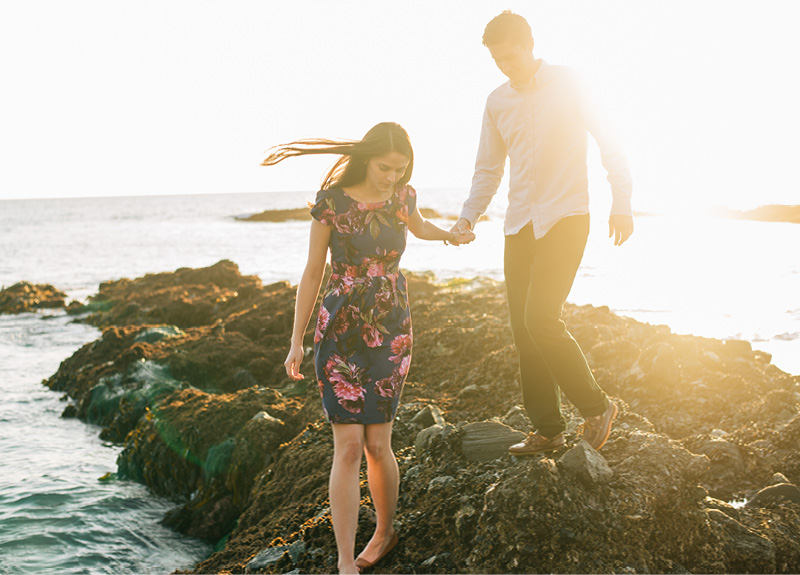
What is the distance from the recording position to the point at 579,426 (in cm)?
392

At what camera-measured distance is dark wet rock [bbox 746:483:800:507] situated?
3.58 meters

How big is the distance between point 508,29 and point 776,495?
289 centimetres

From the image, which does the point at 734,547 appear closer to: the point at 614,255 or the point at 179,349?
the point at 179,349

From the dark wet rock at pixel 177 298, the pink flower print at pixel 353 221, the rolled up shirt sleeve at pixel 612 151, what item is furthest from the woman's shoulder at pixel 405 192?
the dark wet rock at pixel 177 298

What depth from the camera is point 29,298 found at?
17.9 metres

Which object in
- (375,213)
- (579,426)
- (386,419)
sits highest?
(375,213)

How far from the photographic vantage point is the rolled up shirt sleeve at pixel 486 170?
3693 millimetres

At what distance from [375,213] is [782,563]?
2.50 m

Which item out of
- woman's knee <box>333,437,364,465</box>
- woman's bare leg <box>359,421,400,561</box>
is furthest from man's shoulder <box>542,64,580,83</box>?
woman's knee <box>333,437,364,465</box>

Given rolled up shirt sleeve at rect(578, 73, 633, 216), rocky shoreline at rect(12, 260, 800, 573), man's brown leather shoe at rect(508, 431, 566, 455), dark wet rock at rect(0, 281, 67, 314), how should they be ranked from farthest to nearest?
dark wet rock at rect(0, 281, 67, 314), man's brown leather shoe at rect(508, 431, 566, 455), rolled up shirt sleeve at rect(578, 73, 633, 216), rocky shoreline at rect(12, 260, 800, 573)

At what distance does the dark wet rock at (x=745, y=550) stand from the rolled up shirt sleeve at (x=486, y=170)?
204cm

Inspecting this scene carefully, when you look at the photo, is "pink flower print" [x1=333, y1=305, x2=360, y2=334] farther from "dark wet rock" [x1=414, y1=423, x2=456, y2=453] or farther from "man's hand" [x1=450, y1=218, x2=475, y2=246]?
"dark wet rock" [x1=414, y1=423, x2=456, y2=453]

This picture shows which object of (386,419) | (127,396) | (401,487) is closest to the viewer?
(386,419)

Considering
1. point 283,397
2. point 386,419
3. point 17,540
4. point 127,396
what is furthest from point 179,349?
point 386,419
